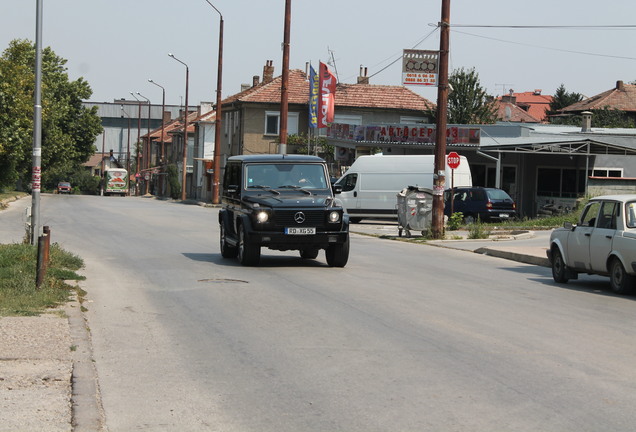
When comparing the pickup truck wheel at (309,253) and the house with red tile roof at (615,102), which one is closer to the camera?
the pickup truck wheel at (309,253)

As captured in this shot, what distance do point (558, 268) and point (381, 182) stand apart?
2182cm

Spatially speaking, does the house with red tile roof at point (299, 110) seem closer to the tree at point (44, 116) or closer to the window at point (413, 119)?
the window at point (413, 119)

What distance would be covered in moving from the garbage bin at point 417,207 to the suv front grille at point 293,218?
37.8ft

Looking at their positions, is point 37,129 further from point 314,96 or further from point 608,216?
point 314,96

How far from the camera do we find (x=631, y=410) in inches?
265

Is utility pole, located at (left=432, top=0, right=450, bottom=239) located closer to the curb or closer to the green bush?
the curb

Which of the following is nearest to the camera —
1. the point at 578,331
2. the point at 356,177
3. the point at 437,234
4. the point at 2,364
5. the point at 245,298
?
the point at 2,364

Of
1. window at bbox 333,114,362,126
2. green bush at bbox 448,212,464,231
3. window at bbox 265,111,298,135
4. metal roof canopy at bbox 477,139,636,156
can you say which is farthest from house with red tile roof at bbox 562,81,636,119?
green bush at bbox 448,212,464,231


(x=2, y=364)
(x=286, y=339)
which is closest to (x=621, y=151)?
(x=286, y=339)

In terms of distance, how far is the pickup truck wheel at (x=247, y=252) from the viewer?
1719 cm

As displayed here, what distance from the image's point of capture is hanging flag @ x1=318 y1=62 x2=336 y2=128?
1917 inches

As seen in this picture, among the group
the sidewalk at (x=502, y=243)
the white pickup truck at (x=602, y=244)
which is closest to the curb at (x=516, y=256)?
the sidewalk at (x=502, y=243)

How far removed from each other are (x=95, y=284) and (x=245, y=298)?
9.26ft

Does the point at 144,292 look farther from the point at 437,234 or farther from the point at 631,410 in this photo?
the point at 437,234
